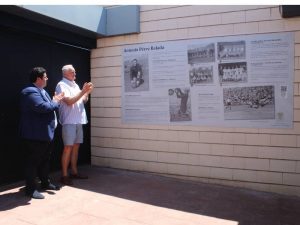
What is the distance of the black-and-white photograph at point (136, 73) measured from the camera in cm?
586

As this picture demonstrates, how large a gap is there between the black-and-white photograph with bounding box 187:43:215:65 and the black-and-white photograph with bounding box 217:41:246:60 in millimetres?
120

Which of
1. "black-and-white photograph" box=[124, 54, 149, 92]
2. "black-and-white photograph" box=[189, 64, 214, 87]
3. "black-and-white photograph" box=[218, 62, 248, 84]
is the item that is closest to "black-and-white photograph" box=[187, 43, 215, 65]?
"black-and-white photograph" box=[189, 64, 214, 87]

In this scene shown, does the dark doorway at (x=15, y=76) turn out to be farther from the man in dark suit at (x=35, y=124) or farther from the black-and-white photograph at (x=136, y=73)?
the black-and-white photograph at (x=136, y=73)

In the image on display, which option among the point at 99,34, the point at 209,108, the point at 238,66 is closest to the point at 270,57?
the point at 238,66

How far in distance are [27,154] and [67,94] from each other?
1014 millimetres

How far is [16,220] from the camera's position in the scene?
12.4 feet

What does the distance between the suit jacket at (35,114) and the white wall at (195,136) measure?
72.2 inches

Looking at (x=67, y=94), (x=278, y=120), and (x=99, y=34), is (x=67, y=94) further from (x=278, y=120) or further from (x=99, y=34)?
(x=278, y=120)

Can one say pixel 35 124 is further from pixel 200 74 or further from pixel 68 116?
pixel 200 74

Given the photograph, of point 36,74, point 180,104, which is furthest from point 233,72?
point 36,74

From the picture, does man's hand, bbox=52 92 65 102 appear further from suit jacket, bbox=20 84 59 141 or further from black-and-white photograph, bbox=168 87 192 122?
black-and-white photograph, bbox=168 87 192 122

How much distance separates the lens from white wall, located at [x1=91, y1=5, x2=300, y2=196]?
5.00 meters

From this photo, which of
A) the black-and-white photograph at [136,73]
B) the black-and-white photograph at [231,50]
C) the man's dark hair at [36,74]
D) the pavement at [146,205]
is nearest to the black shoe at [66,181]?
the pavement at [146,205]

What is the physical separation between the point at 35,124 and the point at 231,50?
9.46 feet
